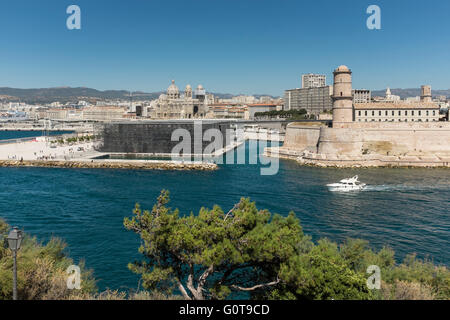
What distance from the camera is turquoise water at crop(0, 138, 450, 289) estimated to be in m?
15.8

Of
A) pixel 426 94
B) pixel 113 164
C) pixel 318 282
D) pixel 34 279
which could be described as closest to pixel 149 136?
pixel 113 164

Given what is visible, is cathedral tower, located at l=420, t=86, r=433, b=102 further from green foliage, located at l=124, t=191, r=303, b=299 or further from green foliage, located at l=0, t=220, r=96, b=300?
green foliage, located at l=0, t=220, r=96, b=300

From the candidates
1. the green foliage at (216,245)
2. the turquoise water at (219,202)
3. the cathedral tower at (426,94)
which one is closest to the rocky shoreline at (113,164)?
the turquoise water at (219,202)

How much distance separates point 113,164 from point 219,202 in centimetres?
1989

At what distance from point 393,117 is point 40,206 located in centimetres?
3901

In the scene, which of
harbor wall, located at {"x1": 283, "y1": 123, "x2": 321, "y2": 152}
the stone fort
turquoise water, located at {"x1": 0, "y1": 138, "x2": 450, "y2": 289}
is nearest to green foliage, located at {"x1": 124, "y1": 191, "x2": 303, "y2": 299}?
turquoise water, located at {"x1": 0, "y1": 138, "x2": 450, "y2": 289}

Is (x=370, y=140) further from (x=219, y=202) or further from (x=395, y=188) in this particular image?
(x=219, y=202)

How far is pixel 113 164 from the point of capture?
38.8 meters

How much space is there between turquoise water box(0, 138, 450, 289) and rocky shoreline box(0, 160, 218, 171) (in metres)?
2.27

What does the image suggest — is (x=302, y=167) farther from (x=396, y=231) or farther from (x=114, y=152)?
(x=114, y=152)

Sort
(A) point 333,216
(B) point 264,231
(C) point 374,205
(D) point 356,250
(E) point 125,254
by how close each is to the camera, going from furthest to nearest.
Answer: (C) point 374,205 < (A) point 333,216 < (E) point 125,254 < (D) point 356,250 < (B) point 264,231

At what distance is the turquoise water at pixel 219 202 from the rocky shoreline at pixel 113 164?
7.46ft
